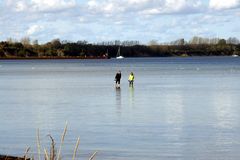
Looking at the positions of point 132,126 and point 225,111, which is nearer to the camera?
point 132,126

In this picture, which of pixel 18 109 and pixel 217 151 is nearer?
pixel 217 151

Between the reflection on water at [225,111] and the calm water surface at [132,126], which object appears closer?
the calm water surface at [132,126]

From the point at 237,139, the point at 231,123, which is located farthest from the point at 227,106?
the point at 237,139

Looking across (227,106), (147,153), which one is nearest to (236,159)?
(147,153)

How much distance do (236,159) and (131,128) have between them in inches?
215

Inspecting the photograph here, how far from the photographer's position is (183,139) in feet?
51.9

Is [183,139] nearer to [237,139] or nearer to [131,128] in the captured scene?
[237,139]

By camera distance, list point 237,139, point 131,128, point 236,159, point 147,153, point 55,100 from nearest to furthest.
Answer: point 236,159 < point 147,153 < point 237,139 < point 131,128 < point 55,100

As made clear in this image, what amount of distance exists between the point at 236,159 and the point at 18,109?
13.5 m

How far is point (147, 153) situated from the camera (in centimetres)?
1392

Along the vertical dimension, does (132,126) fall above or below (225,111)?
above

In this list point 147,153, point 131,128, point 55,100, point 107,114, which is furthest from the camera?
point 55,100

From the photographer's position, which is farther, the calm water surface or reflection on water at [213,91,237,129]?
reflection on water at [213,91,237,129]

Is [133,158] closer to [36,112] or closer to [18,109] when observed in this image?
[36,112]
